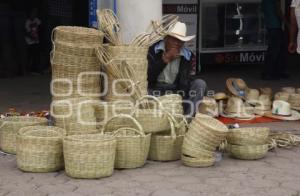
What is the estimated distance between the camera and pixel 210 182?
547 centimetres

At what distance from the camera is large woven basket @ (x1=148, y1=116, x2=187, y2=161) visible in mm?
5996

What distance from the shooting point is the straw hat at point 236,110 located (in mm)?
8070

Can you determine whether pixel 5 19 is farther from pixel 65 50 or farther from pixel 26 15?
pixel 65 50

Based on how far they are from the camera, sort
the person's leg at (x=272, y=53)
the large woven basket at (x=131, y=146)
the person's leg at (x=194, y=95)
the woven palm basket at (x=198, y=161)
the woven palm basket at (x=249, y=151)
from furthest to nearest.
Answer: the person's leg at (x=272, y=53)
the person's leg at (x=194, y=95)
the woven palm basket at (x=249, y=151)
the woven palm basket at (x=198, y=161)
the large woven basket at (x=131, y=146)

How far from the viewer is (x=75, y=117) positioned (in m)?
6.12

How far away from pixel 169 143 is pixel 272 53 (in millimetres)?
5733

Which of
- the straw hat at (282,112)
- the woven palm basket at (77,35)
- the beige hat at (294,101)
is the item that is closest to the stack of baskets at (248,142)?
the woven palm basket at (77,35)

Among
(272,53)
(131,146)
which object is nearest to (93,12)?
(131,146)

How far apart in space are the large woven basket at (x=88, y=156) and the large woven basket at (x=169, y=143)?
0.64 metres

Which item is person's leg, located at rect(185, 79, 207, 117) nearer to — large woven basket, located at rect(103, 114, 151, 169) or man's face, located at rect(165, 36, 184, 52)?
man's face, located at rect(165, 36, 184, 52)

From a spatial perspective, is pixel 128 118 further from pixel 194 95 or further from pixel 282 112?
pixel 282 112

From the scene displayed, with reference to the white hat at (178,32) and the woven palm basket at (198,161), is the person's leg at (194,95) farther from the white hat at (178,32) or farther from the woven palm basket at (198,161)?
the woven palm basket at (198,161)

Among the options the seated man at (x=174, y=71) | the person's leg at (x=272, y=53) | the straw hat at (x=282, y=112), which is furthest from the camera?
the person's leg at (x=272, y=53)

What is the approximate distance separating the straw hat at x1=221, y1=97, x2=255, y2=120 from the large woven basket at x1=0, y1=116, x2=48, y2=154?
2.72 metres
